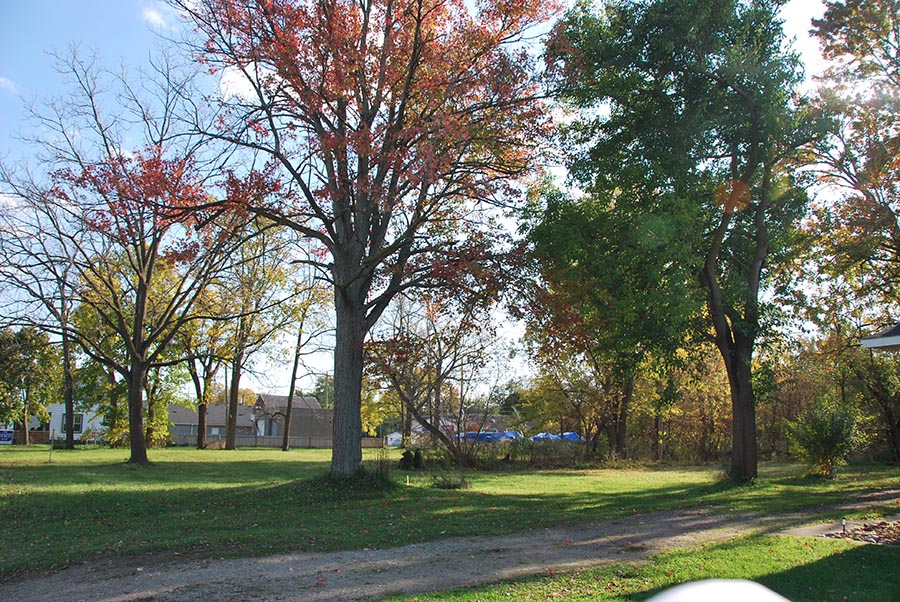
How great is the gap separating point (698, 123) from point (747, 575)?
441 inches

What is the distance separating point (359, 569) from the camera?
7.77 meters

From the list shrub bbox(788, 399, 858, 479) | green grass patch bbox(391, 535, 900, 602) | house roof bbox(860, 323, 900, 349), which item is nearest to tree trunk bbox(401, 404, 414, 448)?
shrub bbox(788, 399, 858, 479)

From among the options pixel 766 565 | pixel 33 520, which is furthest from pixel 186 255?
pixel 766 565

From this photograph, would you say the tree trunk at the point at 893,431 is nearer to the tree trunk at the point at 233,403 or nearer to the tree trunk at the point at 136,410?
the tree trunk at the point at 136,410

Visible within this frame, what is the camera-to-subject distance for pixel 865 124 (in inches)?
728

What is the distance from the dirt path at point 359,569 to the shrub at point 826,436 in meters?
10.9

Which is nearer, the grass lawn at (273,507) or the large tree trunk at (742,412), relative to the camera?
the grass lawn at (273,507)

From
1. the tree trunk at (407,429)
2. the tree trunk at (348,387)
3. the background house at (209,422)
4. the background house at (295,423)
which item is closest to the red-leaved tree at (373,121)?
the tree trunk at (348,387)

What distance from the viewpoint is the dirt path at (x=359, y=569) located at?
22.1ft

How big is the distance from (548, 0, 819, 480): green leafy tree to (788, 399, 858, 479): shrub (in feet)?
12.8

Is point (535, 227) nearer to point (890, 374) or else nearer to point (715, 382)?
point (890, 374)

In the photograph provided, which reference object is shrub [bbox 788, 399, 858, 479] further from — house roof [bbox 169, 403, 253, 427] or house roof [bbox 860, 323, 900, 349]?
house roof [bbox 169, 403, 253, 427]

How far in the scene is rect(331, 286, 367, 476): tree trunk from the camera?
15055 mm

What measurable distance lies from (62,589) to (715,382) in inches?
1345
